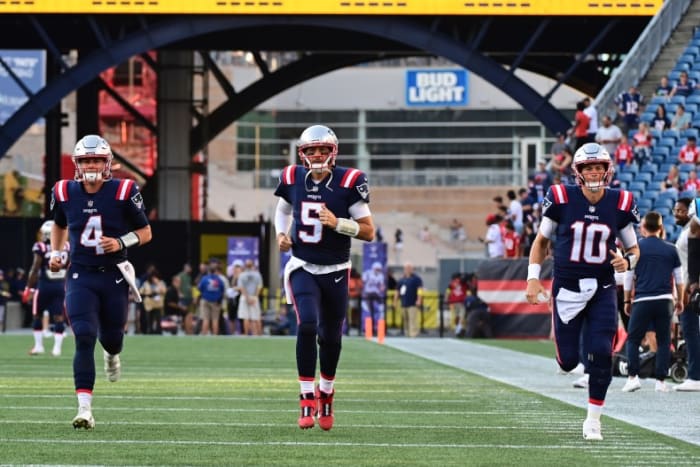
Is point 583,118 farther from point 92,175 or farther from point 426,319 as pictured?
point 92,175

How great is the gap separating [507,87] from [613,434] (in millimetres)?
26879

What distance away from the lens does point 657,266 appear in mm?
16312

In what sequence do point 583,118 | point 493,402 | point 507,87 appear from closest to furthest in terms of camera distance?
point 493,402 < point 583,118 < point 507,87

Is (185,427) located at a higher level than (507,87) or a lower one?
lower

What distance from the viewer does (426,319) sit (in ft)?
135

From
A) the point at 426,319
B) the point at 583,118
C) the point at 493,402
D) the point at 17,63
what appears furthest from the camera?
the point at 17,63

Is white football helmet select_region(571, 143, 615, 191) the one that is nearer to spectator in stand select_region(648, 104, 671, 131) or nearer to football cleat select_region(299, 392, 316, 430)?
football cleat select_region(299, 392, 316, 430)

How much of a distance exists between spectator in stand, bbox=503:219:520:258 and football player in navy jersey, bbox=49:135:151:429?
23682mm

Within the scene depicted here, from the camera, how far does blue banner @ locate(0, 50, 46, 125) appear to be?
1952 inches

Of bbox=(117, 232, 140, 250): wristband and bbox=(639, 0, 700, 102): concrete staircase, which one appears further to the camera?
bbox=(639, 0, 700, 102): concrete staircase

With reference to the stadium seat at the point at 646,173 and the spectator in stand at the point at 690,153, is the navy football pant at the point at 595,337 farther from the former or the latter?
the stadium seat at the point at 646,173

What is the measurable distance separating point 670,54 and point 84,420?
2656 centimetres

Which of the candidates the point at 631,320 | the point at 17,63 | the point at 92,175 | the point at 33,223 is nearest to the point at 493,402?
the point at 631,320

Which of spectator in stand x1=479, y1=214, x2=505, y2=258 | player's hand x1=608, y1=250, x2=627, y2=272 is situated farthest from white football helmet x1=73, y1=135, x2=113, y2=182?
spectator in stand x1=479, y1=214, x2=505, y2=258
